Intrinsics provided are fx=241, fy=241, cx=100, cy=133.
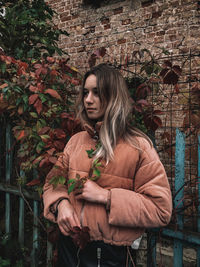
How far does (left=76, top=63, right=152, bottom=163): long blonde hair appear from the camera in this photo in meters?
1.36

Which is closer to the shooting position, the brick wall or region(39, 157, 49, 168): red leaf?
region(39, 157, 49, 168): red leaf

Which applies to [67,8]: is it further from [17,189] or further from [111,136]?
[111,136]

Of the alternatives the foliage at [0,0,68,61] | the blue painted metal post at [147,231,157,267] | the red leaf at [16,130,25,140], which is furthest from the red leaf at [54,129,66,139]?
the foliage at [0,0,68,61]

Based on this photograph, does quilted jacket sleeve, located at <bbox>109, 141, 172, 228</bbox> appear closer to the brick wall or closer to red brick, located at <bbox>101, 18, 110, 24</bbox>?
the brick wall

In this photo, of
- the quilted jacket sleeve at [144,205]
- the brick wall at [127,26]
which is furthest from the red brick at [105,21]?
the quilted jacket sleeve at [144,205]

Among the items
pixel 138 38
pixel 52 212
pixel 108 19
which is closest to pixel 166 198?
pixel 52 212

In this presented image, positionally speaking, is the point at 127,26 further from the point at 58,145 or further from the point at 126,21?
the point at 58,145

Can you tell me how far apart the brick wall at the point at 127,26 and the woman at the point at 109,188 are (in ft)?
7.19

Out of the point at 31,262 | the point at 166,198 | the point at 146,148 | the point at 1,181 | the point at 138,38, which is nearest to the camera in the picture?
the point at 166,198

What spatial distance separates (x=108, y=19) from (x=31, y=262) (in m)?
3.77

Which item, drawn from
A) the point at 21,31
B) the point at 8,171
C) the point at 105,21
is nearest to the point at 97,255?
the point at 8,171

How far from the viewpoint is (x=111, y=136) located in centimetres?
138

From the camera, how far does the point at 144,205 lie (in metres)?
1.22

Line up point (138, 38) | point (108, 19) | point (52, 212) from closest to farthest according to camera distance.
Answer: point (52, 212)
point (138, 38)
point (108, 19)
